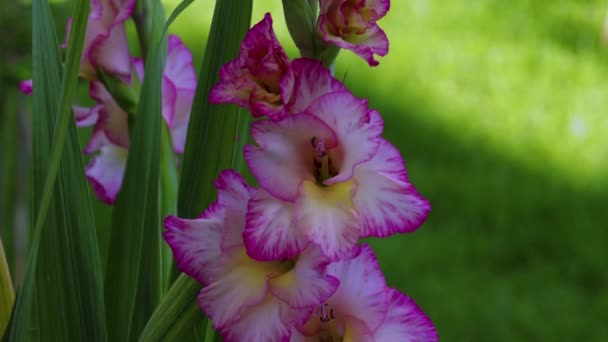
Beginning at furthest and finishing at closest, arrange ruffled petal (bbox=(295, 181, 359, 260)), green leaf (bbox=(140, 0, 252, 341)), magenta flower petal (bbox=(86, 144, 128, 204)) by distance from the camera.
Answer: magenta flower petal (bbox=(86, 144, 128, 204))
green leaf (bbox=(140, 0, 252, 341))
ruffled petal (bbox=(295, 181, 359, 260))

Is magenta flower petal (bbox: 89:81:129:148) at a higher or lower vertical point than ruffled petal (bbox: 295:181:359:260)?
lower

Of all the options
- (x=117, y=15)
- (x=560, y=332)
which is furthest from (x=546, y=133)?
(x=117, y=15)

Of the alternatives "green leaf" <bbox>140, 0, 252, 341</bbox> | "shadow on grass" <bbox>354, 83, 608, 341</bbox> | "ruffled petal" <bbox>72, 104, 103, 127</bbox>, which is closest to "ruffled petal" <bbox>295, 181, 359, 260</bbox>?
"green leaf" <bbox>140, 0, 252, 341</bbox>

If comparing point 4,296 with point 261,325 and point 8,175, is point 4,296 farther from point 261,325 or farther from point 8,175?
point 8,175

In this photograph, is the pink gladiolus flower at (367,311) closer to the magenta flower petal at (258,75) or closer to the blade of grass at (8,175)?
the magenta flower petal at (258,75)

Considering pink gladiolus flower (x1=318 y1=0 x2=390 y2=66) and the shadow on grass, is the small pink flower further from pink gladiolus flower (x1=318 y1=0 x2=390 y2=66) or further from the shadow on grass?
the shadow on grass

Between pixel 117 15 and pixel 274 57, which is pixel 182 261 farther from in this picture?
pixel 117 15

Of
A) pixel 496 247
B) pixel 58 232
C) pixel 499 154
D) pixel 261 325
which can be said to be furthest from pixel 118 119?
pixel 499 154

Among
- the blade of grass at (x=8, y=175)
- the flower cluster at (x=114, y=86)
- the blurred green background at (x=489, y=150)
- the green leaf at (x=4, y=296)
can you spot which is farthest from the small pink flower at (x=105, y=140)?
the blade of grass at (x=8, y=175)
